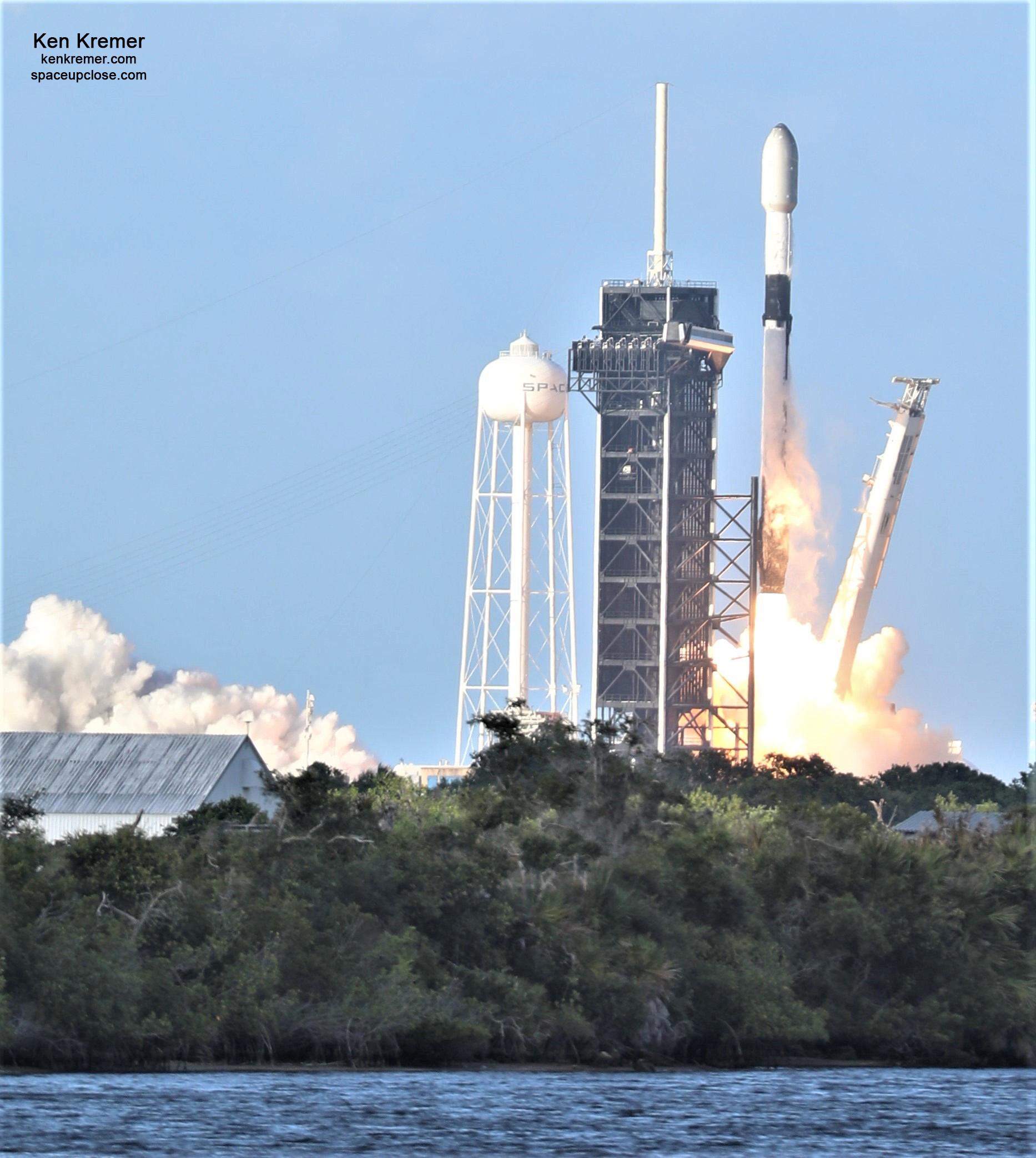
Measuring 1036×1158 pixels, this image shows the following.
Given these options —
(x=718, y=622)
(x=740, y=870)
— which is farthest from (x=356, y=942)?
(x=718, y=622)

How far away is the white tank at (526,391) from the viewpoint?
122 m

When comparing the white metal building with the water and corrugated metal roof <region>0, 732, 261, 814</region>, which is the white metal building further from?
the water

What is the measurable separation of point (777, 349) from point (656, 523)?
9.56 metres

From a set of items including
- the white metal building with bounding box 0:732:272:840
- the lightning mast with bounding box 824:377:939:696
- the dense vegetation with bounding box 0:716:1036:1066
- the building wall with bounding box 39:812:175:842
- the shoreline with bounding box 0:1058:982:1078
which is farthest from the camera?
the lightning mast with bounding box 824:377:939:696

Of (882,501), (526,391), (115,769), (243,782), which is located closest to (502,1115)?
(243,782)

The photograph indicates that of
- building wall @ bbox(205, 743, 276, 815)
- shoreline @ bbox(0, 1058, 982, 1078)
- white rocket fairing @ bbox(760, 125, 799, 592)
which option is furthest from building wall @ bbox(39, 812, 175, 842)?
A: white rocket fairing @ bbox(760, 125, 799, 592)

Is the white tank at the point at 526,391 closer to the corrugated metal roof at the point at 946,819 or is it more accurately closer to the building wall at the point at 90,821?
the corrugated metal roof at the point at 946,819

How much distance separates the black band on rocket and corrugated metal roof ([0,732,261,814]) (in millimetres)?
36078

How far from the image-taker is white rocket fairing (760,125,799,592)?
365ft

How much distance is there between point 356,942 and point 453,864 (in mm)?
3585

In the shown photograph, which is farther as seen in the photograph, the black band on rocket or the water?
the black band on rocket

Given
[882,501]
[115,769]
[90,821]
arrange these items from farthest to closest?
[882,501]
[115,769]
[90,821]

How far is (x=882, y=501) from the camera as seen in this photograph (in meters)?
109

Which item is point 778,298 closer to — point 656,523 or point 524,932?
point 656,523
